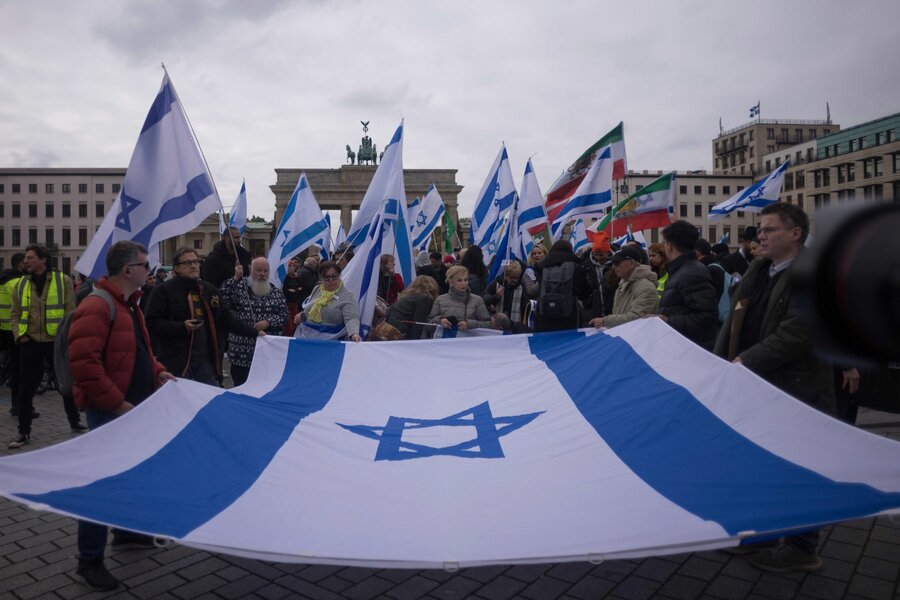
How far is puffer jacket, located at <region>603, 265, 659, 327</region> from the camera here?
5625mm

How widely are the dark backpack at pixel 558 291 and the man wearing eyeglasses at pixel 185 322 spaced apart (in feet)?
11.3

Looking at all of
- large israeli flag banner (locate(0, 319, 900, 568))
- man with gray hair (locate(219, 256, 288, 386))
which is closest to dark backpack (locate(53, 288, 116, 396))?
large israeli flag banner (locate(0, 319, 900, 568))

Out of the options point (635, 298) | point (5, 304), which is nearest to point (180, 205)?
point (5, 304)

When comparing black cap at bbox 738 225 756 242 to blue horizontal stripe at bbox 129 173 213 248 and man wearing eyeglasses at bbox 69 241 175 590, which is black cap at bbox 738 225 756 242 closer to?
blue horizontal stripe at bbox 129 173 213 248

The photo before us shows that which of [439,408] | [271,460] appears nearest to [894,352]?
[271,460]

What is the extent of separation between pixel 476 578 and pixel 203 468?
64.3 inches

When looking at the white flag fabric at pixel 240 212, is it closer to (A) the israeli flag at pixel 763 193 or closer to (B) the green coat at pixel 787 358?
(A) the israeli flag at pixel 763 193

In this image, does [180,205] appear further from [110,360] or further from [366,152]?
[366,152]

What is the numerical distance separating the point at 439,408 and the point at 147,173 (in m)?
3.70

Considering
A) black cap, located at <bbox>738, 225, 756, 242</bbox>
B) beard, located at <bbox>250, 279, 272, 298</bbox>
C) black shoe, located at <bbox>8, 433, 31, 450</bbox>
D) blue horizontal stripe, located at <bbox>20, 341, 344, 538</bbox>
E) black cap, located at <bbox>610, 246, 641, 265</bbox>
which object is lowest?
black shoe, located at <bbox>8, 433, 31, 450</bbox>

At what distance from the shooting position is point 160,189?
6.01 meters

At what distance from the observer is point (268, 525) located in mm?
2693

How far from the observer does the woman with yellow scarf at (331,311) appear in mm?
6730

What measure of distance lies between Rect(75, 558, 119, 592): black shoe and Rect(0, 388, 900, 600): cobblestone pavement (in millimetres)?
45
